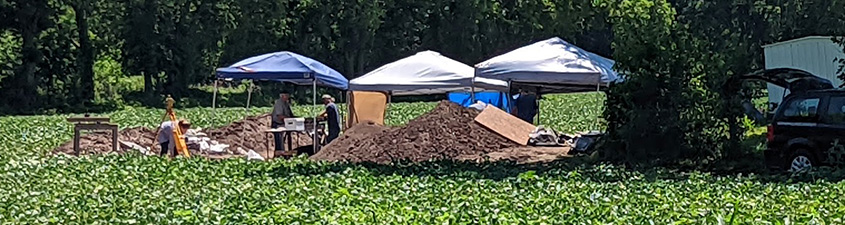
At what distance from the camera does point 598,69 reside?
1911 cm

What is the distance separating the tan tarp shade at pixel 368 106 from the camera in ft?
88.4

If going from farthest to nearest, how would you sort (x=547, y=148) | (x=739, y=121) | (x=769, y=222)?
(x=547, y=148)
(x=739, y=121)
(x=769, y=222)

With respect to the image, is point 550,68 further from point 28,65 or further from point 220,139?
point 28,65

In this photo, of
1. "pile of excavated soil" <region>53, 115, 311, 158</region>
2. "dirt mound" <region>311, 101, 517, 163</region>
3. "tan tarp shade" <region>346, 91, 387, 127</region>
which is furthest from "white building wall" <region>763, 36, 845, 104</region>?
"pile of excavated soil" <region>53, 115, 311, 158</region>

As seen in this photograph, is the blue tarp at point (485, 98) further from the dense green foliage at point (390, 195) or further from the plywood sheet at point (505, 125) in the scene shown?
the dense green foliage at point (390, 195)

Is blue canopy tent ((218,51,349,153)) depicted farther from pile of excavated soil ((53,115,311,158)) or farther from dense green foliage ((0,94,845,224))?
dense green foliage ((0,94,845,224))

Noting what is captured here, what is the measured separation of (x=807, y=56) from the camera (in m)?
25.7

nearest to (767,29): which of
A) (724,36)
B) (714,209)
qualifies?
(724,36)

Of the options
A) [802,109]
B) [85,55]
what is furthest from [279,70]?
[85,55]

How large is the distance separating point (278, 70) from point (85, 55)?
134ft

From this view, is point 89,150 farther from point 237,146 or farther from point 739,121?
point 739,121

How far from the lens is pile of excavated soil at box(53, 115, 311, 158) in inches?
839

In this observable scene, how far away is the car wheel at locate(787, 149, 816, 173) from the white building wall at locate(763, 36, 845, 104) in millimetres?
10181

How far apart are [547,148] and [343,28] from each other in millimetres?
49535
